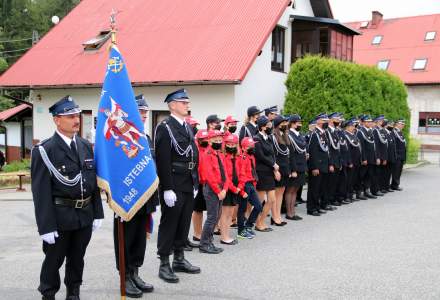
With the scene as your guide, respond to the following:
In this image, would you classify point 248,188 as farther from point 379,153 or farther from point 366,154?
point 379,153

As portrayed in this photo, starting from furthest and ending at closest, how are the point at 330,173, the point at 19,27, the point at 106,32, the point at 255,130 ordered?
1. the point at 19,27
2. the point at 106,32
3. the point at 330,173
4. the point at 255,130

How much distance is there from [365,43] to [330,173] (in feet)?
100

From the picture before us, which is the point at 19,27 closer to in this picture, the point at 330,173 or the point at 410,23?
the point at 410,23

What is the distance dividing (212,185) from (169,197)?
4.85 feet

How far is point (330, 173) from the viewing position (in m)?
10.5

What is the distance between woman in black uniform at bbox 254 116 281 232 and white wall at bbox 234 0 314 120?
279 inches

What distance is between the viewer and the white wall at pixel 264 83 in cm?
1573

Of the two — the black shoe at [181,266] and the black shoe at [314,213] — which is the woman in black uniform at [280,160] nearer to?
the black shoe at [314,213]

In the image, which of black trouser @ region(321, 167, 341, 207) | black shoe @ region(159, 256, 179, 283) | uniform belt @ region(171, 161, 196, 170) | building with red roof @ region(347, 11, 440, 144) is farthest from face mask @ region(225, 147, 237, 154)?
building with red roof @ region(347, 11, 440, 144)

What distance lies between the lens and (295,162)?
9352 millimetres

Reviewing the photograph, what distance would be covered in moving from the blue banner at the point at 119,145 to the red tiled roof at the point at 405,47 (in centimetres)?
3175

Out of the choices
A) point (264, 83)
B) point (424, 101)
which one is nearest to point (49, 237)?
point (264, 83)

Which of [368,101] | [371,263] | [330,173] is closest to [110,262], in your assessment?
[371,263]

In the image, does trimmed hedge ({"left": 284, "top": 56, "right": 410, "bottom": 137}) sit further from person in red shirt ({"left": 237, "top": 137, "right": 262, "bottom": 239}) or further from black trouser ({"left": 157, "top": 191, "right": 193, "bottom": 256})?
black trouser ({"left": 157, "top": 191, "right": 193, "bottom": 256})
